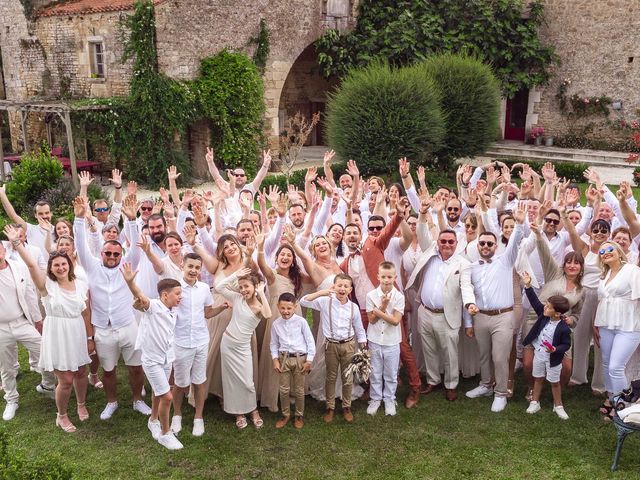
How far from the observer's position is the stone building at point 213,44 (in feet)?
57.2

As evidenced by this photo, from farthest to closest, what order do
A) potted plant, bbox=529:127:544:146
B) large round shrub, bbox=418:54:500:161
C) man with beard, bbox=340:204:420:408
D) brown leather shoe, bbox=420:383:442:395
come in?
potted plant, bbox=529:127:544:146 → large round shrub, bbox=418:54:500:161 → brown leather shoe, bbox=420:383:442:395 → man with beard, bbox=340:204:420:408

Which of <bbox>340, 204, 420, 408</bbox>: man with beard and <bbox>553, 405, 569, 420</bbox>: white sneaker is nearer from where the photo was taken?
<bbox>553, 405, 569, 420</bbox>: white sneaker

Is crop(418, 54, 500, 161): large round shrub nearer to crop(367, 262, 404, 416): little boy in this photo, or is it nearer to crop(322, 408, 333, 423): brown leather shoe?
crop(367, 262, 404, 416): little boy

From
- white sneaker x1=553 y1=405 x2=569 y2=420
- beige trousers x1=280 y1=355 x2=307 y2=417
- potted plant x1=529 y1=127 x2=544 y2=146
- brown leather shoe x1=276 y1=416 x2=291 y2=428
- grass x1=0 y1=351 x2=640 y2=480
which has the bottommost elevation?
grass x1=0 y1=351 x2=640 y2=480

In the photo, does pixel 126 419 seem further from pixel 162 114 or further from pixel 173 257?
pixel 162 114

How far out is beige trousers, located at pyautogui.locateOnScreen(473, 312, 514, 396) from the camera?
5.93 m

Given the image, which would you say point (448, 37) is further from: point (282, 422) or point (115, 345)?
point (115, 345)

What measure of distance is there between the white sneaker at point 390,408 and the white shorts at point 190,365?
1779mm

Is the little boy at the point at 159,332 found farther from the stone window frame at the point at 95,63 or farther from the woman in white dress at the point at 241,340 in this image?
the stone window frame at the point at 95,63

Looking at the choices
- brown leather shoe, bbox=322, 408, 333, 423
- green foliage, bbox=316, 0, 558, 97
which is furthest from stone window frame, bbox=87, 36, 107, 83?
brown leather shoe, bbox=322, 408, 333, 423

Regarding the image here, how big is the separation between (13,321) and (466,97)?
1373 centimetres

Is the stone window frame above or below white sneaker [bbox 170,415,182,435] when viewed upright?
above

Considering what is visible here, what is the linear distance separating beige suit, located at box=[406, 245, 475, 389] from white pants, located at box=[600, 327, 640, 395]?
1.29 metres

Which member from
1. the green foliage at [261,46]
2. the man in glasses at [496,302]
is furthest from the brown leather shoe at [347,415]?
the green foliage at [261,46]
